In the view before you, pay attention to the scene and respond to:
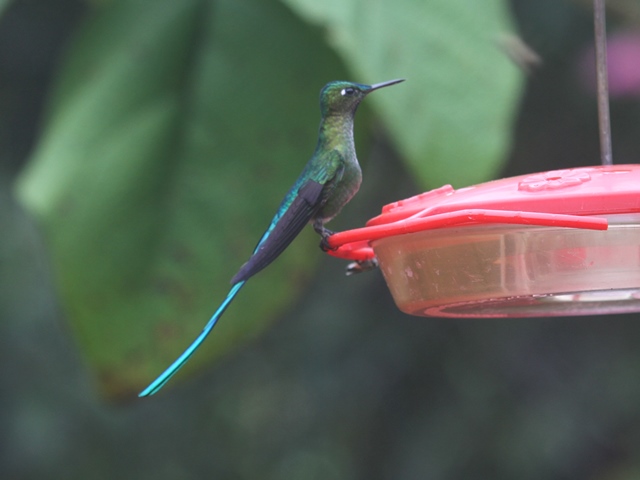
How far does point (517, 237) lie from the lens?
126 centimetres

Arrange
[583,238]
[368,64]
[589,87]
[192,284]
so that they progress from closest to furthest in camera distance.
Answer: [583,238] < [368,64] < [192,284] < [589,87]

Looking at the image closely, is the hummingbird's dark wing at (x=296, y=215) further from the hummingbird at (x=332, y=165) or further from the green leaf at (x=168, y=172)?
the green leaf at (x=168, y=172)

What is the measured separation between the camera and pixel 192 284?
1.68 m

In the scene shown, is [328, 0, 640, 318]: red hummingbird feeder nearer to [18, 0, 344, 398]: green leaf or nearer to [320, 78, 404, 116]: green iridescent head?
[320, 78, 404, 116]: green iridescent head

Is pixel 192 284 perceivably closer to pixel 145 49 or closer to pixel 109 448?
pixel 145 49

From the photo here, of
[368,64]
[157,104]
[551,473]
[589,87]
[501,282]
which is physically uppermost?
[368,64]

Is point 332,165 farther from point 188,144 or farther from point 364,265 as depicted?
point 188,144

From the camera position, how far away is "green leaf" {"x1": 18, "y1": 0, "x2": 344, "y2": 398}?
1.64 m

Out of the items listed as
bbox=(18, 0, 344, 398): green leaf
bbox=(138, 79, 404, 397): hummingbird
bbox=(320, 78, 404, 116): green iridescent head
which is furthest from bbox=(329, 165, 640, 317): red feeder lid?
bbox=(18, 0, 344, 398): green leaf

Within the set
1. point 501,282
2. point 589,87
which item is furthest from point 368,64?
point 589,87

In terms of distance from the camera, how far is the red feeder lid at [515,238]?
3.75ft

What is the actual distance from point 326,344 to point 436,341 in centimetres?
54

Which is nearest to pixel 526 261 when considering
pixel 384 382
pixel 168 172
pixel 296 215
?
pixel 296 215

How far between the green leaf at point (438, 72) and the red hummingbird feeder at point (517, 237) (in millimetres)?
101
